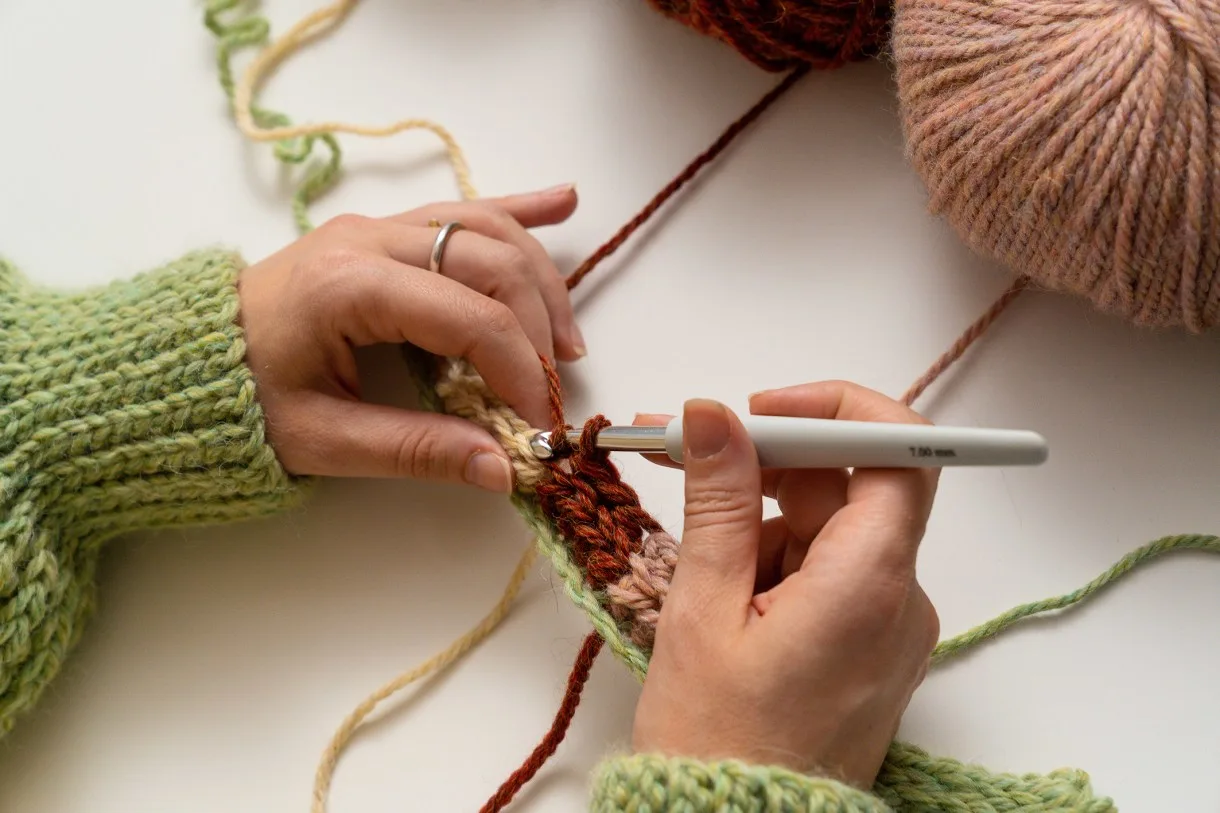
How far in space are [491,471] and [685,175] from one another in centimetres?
39

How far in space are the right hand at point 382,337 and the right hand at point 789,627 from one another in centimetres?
22

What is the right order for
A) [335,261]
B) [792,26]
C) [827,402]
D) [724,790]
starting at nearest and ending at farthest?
[724,790] → [827,402] → [335,261] → [792,26]

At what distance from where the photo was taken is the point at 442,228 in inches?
34.6

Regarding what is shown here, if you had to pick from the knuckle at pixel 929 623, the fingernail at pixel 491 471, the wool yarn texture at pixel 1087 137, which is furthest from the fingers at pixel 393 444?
the wool yarn texture at pixel 1087 137

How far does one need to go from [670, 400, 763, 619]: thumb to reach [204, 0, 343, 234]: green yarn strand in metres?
0.55

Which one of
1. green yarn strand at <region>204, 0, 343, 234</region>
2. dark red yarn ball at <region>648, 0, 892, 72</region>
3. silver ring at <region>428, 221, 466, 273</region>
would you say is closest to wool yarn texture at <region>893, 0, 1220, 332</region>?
dark red yarn ball at <region>648, 0, 892, 72</region>

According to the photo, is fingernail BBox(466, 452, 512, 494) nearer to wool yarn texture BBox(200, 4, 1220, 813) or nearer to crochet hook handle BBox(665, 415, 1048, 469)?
wool yarn texture BBox(200, 4, 1220, 813)

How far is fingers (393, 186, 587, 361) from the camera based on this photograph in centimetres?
92

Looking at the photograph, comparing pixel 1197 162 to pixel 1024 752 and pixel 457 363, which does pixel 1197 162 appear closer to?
pixel 1024 752

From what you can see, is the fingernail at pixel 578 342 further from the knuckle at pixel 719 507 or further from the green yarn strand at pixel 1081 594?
the green yarn strand at pixel 1081 594

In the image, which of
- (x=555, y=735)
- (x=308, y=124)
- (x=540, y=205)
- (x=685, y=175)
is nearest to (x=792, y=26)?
(x=685, y=175)

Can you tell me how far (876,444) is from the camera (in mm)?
638

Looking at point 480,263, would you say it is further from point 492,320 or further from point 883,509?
point 883,509

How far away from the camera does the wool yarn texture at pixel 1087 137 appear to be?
0.72m
